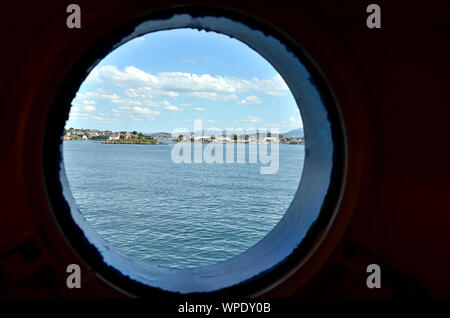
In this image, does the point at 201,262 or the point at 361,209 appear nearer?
the point at 361,209

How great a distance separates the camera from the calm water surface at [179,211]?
21.5 metres

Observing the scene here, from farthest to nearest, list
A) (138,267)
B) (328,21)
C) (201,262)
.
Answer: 1. (201,262)
2. (138,267)
3. (328,21)

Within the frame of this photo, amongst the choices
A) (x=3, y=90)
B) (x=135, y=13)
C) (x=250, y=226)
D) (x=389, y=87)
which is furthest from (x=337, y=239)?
(x=250, y=226)

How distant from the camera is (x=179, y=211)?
35.0 m

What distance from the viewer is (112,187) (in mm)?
46594

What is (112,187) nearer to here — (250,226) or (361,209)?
(250,226)

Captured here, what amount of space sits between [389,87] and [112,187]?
47169 mm

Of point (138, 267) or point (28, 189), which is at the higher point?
point (28, 189)

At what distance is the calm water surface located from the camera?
2152 cm

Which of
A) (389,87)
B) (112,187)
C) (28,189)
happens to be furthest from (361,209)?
(112,187)

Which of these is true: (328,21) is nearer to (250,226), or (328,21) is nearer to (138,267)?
(138,267)

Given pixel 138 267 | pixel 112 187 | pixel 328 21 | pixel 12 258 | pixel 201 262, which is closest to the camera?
pixel 12 258
